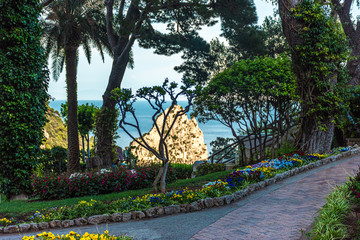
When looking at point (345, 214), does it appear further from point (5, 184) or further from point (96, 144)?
point (96, 144)

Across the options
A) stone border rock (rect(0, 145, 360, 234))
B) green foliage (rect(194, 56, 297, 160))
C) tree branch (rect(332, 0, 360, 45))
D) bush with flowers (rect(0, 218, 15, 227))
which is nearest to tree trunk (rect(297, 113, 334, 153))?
green foliage (rect(194, 56, 297, 160))

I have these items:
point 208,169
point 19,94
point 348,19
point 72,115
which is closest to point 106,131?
point 72,115

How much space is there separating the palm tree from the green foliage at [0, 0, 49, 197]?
15.8 ft

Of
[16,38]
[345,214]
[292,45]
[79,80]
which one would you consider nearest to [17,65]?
[16,38]

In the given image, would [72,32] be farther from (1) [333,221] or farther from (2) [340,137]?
(1) [333,221]

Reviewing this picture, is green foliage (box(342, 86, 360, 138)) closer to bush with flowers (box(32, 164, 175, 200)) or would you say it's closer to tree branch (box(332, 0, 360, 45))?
tree branch (box(332, 0, 360, 45))

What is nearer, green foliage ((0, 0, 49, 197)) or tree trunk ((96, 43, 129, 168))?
green foliage ((0, 0, 49, 197))

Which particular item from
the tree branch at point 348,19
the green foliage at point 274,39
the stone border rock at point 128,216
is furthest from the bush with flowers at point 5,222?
the green foliage at point 274,39

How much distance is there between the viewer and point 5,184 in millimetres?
10672

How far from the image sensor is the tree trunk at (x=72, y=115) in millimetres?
15953

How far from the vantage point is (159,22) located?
16.2m

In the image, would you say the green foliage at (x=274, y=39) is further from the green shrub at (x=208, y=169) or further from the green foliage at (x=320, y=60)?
the green shrub at (x=208, y=169)

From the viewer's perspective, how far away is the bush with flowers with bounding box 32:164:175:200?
35.0 ft

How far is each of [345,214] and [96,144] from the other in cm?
1312
